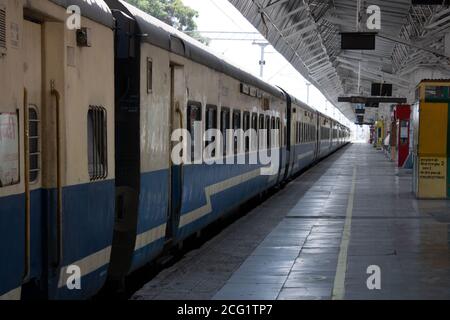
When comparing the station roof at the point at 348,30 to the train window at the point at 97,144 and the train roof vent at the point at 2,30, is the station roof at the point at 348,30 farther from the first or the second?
the train roof vent at the point at 2,30

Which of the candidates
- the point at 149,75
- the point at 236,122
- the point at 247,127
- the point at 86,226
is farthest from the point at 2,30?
the point at 247,127

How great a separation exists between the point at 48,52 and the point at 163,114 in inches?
128

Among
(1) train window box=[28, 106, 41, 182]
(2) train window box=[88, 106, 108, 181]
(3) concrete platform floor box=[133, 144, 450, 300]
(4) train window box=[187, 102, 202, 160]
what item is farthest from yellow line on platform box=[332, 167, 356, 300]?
(1) train window box=[28, 106, 41, 182]

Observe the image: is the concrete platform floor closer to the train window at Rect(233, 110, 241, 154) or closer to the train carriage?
the train window at Rect(233, 110, 241, 154)

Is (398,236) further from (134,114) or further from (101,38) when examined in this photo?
(101,38)

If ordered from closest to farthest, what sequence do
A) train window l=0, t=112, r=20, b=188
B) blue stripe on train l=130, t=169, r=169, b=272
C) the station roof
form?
train window l=0, t=112, r=20, b=188
blue stripe on train l=130, t=169, r=169, b=272
the station roof

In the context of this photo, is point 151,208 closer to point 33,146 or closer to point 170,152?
point 170,152

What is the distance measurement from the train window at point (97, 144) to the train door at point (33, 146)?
958mm

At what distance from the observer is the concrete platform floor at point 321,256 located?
909 cm

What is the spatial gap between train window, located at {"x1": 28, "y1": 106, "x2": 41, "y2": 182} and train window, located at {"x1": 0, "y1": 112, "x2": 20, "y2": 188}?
1.59 feet

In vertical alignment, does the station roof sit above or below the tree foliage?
below

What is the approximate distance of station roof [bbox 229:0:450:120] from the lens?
1079 inches

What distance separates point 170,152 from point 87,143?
3.00 m

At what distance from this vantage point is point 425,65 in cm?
4088
